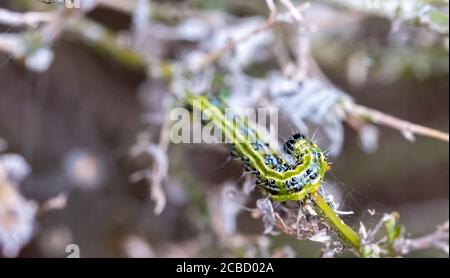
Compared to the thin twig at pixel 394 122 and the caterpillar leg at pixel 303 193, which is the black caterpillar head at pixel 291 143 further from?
the thin twig at pixel 394 122

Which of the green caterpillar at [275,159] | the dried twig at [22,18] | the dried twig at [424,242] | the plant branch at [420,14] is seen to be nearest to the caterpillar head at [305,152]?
the green caterpillar at [275,159]

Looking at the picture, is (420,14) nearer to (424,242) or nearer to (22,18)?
(424,242)

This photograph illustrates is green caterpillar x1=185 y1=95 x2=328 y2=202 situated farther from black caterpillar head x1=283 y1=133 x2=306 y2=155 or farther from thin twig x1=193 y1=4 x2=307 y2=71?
thin twig x1=193 y1=4 x2=307 y2=71

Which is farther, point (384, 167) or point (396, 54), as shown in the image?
point (384, 167)

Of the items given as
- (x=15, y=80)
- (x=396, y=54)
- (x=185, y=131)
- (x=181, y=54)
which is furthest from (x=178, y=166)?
(x=396, y=54)

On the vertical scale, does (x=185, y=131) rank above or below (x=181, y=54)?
below

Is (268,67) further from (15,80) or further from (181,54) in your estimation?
(15,80)
